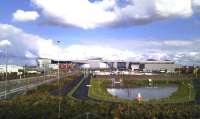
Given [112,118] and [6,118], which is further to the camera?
[6,118]

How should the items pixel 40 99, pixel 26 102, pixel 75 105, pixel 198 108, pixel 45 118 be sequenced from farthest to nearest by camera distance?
1. pixel 40 99
2. pixel 26 102
3. pixel 75 105
4. pixel 198 108
5. pixel 45 118

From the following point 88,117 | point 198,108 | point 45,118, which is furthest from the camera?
point 198,108

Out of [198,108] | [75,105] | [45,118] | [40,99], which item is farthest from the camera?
[40,99]

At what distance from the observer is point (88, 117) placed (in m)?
44.5

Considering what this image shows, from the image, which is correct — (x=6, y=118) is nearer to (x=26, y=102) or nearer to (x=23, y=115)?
(x=23, y=115)

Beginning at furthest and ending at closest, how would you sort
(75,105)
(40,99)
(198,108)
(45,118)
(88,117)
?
(40,99)
(75,105)
(198,108)
(45,118)
(88,117)

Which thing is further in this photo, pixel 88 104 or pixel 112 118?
pixel 88 104

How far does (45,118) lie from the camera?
47.5m

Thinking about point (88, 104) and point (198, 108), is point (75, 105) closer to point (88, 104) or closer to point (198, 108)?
point (88, 104)

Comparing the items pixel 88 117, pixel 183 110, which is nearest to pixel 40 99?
pixel 88 117

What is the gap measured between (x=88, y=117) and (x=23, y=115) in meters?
10.2

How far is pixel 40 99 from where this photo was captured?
210 ft

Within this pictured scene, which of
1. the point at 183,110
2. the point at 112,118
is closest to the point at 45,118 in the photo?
the point at 112,118

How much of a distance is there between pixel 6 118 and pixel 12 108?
4846 mm
